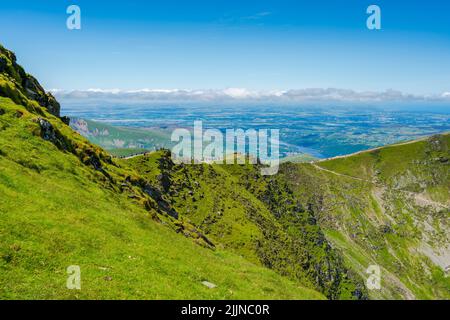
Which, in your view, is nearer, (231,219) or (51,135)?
(51,135)

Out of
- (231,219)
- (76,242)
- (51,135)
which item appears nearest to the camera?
(76,242)

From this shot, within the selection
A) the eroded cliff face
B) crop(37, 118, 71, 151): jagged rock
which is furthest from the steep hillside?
the eroded cliff face

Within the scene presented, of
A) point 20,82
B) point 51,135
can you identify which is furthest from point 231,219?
point 51,135

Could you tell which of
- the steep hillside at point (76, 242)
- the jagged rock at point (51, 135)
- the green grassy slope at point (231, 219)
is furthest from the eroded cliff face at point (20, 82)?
the green grassy slope at point (231, 219)

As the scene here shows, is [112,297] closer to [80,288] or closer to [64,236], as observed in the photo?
[80,288]

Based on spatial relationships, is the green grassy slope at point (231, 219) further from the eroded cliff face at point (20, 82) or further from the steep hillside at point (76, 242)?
the steep hillside at point (76, 242)

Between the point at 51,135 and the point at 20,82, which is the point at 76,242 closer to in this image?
the point at 51,135
